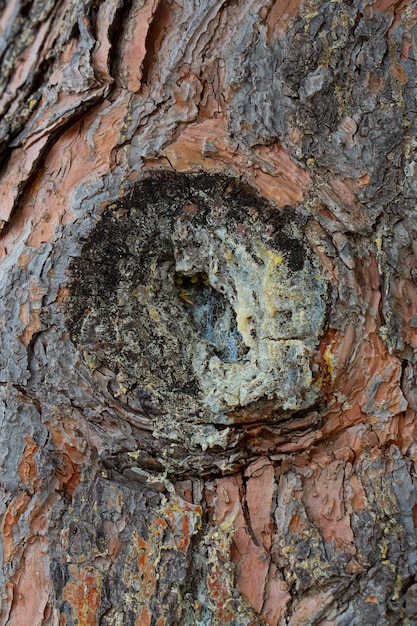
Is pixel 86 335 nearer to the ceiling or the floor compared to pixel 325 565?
nearer to the ceiling

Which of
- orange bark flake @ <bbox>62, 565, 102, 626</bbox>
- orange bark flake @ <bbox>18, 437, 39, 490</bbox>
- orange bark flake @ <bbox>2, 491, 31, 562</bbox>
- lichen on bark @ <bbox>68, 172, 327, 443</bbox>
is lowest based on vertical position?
orange bark flake @ <bbox>62, 565, 102, 626</bbox>

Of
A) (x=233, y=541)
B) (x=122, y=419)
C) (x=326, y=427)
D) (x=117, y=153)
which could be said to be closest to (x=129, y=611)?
(x=233, y=541)

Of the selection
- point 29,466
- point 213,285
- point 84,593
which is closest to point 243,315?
point 213,285

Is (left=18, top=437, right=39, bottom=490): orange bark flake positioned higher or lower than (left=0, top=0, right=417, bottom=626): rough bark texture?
lower

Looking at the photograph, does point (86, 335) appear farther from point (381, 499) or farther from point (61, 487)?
point (381, 499)

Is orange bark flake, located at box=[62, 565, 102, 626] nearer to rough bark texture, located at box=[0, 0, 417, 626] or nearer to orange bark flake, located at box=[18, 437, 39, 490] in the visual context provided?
rough bark texture, located at box=[0, 0, 417, 626]

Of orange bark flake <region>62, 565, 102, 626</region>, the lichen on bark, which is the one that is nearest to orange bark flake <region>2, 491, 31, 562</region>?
orange bark flake <region>62, 565, 102, 626</region>

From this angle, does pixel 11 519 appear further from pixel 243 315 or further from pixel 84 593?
pixel 243 315

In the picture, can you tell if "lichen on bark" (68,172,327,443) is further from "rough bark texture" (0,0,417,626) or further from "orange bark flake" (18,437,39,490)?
"orange bark flake" (18,437,39,490)

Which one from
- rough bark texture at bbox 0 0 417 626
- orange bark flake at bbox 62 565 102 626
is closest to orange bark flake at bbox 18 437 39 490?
rough bark texture at bbox 0 0 417 626
